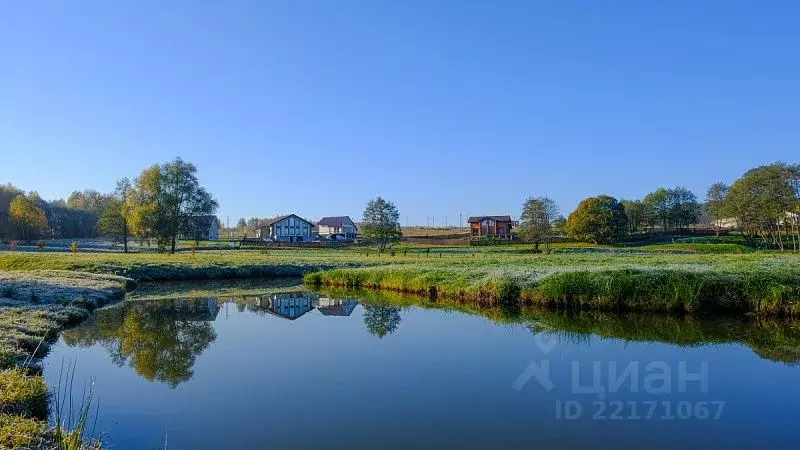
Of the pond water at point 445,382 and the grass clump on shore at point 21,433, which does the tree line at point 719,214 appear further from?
the grass clump on shore at point 21,433

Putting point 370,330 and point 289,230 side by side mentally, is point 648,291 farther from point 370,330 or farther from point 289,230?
point 289,230

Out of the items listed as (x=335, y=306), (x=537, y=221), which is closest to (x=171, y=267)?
(x=335, y=306)

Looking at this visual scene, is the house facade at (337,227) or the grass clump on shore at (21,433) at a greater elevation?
the house facade at (337,227)

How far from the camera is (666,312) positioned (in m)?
15.6

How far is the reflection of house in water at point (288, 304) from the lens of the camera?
18484 millimetres

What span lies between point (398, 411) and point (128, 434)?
3.66m

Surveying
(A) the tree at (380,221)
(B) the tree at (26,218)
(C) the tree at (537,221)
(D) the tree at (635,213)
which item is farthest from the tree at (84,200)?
(D) the tree at (635,213)

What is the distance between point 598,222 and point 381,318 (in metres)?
53.5

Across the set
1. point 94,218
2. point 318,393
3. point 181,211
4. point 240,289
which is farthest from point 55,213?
point 318,393

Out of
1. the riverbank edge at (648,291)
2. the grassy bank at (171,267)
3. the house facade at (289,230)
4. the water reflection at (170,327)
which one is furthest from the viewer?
the house facade at (289,230)

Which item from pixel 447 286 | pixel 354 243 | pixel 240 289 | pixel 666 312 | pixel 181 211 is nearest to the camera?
pixel 666 312

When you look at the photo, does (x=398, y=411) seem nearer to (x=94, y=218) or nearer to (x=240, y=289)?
(x=240, y=289)

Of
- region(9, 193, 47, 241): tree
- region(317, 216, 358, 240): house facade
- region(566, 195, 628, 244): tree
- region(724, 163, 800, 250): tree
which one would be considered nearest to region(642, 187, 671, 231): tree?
region(566, 195, 628, 244): tree

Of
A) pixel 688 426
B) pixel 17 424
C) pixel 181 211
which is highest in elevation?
pixel 181 211
